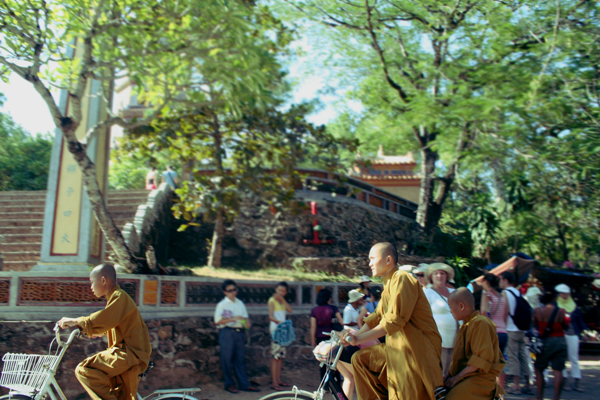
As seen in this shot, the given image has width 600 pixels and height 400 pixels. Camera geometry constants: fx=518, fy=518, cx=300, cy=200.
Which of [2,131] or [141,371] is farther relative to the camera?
[2,131]

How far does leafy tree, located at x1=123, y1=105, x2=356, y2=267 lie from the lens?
10.2 metres

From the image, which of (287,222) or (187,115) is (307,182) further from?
(187,115)

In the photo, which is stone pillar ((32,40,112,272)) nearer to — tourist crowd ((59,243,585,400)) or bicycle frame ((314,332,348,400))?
tourist crowd ((59,243,585,400))

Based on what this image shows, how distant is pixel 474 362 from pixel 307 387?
4704mm

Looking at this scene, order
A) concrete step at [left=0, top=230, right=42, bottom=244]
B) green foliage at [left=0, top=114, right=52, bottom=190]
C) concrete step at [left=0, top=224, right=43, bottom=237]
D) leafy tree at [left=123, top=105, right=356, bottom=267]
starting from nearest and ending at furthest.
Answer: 1. leafy tree at [left=123, top=105, right=356, bottom=267]
2. concrete step at [left=0, top=230, right=42, bottom=244]
3. concrete step at [left=0, top=224, right=43, bottom=237]
4. green foliage at [left=0, top=114, right=52, bottom=190]

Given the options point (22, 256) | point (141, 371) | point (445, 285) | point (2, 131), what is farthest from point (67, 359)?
point (2, 131)

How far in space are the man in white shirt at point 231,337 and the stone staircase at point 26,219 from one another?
4.21 m

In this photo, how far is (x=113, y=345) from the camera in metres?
4.12

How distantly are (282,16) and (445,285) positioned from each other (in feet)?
32.7

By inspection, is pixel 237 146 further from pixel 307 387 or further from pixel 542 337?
pixel 542 337

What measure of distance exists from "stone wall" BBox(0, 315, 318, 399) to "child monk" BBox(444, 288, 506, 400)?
438 cm

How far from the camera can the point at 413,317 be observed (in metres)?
3.73

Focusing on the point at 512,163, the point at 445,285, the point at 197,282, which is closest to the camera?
the point at 445,285

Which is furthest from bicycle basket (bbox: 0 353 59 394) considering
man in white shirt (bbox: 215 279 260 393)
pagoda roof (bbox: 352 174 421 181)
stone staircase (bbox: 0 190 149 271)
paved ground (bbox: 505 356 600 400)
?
pagoda roof (bbox: 352 174 421 181)
